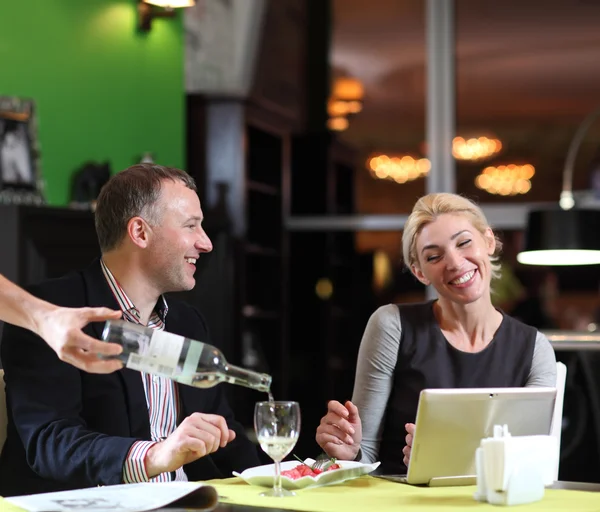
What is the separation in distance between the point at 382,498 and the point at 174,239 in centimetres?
89

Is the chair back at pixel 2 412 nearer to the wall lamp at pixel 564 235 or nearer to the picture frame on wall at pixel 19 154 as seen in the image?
the picture frame on wall at pixel 19 154

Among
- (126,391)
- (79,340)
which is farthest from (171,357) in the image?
(126,391)

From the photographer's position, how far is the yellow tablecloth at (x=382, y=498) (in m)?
1.95

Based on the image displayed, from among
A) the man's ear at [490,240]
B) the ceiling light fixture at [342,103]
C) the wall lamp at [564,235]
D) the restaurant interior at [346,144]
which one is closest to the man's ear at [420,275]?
the man's ear at [490,240]

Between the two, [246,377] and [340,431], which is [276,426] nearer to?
[246,377]

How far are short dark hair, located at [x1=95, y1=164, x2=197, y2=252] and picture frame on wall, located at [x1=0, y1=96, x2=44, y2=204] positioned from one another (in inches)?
85.9

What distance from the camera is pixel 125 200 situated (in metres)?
2.63

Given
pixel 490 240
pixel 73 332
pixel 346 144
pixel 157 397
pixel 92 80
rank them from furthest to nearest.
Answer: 1. pixel 346 144
2. pixel 92 80
3. pixel 490 240
4. pixel 157 397
5. pixel 73 332

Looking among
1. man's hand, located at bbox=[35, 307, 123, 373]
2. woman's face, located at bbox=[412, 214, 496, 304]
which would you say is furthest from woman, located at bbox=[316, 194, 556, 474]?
man's hand, located at bbox=[35, 307, 123, 373]

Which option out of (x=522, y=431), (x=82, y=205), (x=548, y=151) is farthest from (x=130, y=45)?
(x=522, y=431)

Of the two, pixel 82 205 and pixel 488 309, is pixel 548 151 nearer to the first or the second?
pixel 82 205

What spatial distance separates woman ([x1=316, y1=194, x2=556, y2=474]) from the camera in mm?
2771

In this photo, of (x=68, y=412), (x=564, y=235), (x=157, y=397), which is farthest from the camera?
(x=564, y=235)

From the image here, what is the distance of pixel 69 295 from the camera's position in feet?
8.13
